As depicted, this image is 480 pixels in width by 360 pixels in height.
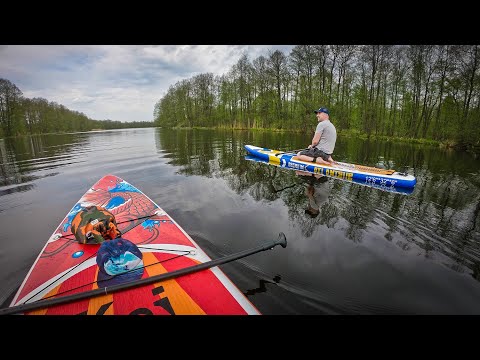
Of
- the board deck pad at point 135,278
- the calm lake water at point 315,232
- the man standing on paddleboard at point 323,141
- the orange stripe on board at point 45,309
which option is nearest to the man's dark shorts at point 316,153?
the man standing on paddleboard at point 323,141

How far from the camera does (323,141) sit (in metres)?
9.02

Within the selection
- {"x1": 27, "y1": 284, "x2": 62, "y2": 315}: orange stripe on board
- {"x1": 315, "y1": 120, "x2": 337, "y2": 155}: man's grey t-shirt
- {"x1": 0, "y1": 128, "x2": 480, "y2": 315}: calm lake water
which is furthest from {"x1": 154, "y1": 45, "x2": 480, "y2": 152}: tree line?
{"x1": 27, "y1": 284, "x2": 62, "y2": 315}: orange stripe on board

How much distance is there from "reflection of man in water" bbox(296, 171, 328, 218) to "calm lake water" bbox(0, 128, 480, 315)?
0.09 ft

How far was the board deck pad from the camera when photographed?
8.19ft

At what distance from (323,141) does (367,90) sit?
22675 mm

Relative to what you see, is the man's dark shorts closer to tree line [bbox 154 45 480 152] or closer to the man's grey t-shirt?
the man's grey t-shirt

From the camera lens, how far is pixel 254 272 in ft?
11.4

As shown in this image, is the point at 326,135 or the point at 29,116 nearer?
the point at 326,135

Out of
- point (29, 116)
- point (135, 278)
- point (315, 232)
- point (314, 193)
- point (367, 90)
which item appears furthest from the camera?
point (29, 116)

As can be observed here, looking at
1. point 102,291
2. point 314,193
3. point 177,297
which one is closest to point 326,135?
point 314,193

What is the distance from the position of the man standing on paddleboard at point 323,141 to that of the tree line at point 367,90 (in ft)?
46.1

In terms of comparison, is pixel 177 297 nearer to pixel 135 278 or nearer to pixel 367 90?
pixel 135 278

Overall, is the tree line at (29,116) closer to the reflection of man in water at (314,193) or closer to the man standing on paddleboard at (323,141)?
the man standing on paddleboard at (323,141)
